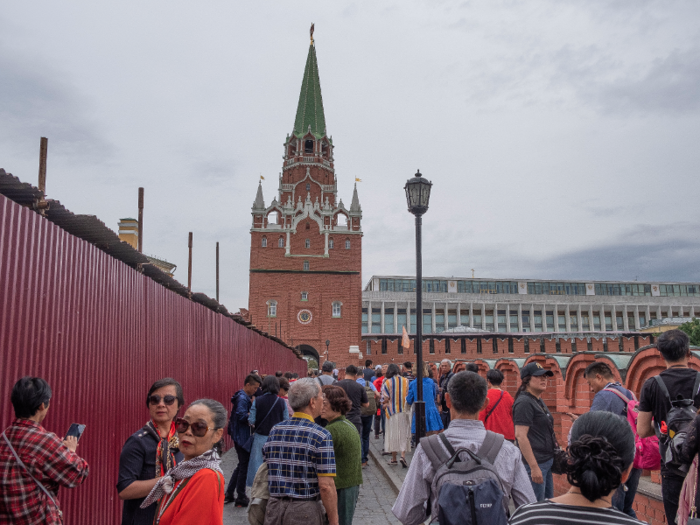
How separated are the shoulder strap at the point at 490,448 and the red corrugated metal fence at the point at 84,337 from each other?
10.6ft

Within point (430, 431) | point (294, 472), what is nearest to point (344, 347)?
point (430, 431)

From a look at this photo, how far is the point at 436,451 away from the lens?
9.20 feet

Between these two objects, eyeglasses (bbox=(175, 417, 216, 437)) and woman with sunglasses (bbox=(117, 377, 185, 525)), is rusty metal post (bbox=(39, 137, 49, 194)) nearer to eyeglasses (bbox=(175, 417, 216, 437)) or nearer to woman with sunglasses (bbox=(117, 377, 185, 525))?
woman with sunglasses (bbox=(117, 377, 185, 525))

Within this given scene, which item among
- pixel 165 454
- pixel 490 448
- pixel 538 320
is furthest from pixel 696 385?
pixel 538 320

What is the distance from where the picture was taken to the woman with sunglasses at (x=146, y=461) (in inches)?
124

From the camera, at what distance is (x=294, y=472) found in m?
3.42

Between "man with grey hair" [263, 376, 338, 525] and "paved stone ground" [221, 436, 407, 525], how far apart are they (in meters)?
3.07

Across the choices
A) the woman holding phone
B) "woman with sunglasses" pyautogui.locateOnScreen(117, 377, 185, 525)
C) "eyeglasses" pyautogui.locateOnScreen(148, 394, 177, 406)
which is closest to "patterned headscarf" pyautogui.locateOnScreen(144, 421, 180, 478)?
"woman with sunglasses" pyautogui.locateOnScreen(117, 377, 185, 525)

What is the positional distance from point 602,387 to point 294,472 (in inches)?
123

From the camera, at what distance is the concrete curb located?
7.75 m

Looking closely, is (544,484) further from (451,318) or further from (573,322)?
(573,322)

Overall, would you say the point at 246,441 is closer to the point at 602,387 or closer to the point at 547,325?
the point at 602,387

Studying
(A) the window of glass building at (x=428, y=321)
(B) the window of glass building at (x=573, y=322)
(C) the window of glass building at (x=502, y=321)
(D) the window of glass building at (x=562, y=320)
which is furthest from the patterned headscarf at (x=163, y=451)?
(B) the window of glass building at (x=573, y=322)

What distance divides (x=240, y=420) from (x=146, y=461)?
4.04 m
